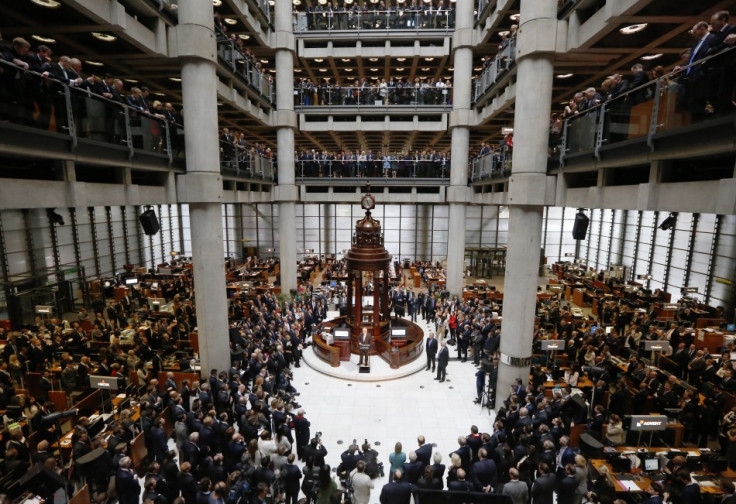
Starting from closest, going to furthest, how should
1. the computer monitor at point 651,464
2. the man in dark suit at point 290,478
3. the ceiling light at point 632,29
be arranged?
1. the computer monitor at point 651,464
2. the man in dark suit at point 290,478
3. the ceiling light at point 632,29

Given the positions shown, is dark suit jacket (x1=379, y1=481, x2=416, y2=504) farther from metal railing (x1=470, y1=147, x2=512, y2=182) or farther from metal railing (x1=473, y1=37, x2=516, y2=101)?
metal railing (x1=473, y1=37, x2=516, y2=101)

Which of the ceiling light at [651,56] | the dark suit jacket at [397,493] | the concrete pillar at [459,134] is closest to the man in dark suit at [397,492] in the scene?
the dark suit jacket at [397,493]

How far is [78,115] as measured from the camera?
6844 mm

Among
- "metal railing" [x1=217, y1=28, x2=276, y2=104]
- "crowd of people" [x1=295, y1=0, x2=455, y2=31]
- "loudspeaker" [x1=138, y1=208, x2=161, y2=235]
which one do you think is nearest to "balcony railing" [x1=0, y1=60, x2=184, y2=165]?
"loudspeaker" [x1=138, y1=208, x2=161, y2=235]

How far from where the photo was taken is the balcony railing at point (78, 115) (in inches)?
216

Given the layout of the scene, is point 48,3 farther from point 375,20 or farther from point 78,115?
point 375,20

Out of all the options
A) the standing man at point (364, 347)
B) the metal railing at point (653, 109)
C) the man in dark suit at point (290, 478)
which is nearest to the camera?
the metal railing at point (653, 109)

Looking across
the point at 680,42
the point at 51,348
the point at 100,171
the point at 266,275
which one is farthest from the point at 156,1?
the point at 266,275

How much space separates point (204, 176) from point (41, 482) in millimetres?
7353

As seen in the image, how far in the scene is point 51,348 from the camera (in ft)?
38.4

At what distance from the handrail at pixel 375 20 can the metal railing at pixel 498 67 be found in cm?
505

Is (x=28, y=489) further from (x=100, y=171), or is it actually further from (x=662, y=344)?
(x=662, y=344)

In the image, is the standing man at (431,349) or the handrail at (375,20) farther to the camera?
the handrail at (375,20)

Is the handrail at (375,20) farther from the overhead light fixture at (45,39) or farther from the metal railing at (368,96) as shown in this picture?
the overhead light fixture at (45,39)
